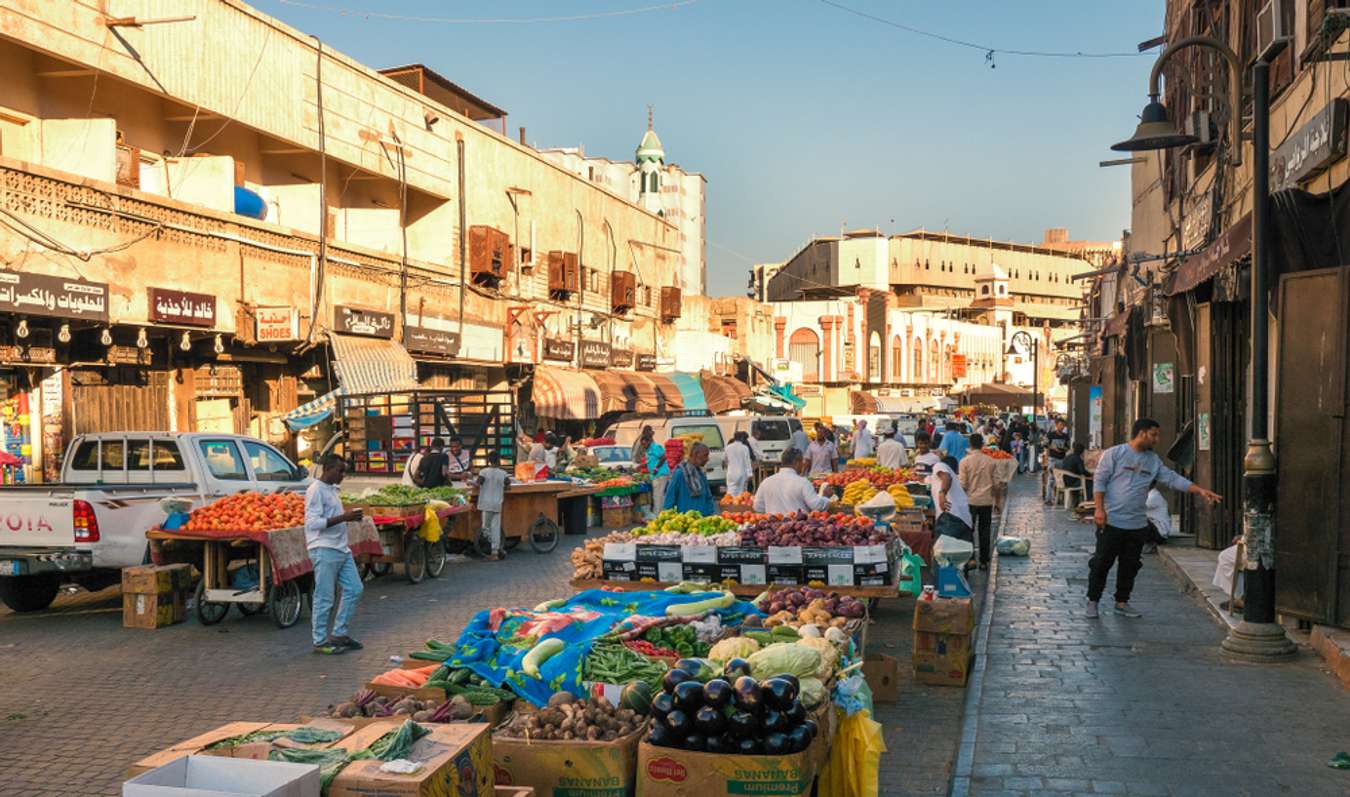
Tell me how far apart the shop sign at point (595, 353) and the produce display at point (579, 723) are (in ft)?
109

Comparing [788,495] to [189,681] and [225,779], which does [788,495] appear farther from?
[225,779]

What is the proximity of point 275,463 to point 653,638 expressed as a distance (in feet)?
30.6

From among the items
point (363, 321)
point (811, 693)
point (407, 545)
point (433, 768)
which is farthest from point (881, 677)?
point (363, 321)

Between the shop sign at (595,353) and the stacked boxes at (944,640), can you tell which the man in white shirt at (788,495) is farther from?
the shop sign at (595,353)

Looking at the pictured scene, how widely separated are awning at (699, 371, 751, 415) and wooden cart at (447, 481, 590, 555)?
27.1m

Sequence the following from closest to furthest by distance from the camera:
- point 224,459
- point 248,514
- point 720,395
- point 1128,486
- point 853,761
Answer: point 853,761, point 1128,486, point 248,514, point 224,459, point 720,395

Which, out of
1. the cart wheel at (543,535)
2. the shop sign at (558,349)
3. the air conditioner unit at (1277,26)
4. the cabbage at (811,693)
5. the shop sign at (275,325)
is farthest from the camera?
the shop sign at (558,349)

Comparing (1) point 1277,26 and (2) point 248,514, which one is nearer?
(1) point 1277,26

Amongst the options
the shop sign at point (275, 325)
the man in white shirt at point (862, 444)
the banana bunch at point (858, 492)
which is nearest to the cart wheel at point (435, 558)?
the banana bunch at point (858, 492)

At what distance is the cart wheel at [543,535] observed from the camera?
17453 mm

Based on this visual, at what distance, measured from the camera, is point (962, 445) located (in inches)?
878

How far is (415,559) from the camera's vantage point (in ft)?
46.9

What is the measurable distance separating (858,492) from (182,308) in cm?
1232

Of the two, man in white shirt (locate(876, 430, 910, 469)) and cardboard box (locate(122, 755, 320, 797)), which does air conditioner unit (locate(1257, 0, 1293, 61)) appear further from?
man in white shirt (locate(876, 430, 910, 469))
